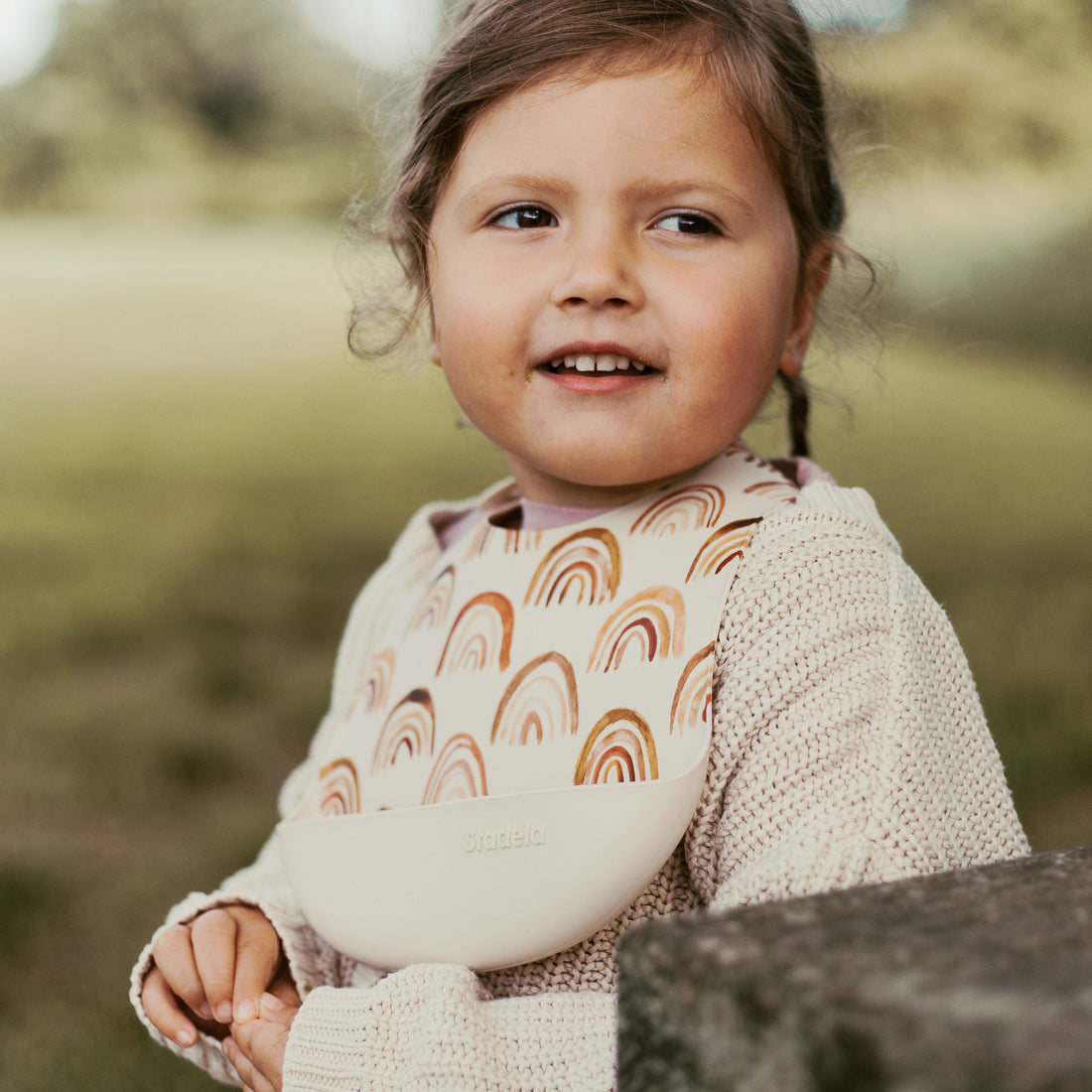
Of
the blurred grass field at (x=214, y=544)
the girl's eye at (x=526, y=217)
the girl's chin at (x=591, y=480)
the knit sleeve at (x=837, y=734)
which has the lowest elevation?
the blurred grass field at (x=214, y=544)

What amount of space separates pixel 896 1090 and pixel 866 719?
59 cm

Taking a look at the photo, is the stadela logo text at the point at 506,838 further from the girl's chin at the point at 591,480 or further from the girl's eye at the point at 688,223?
the girl's eye at the point at 688,223

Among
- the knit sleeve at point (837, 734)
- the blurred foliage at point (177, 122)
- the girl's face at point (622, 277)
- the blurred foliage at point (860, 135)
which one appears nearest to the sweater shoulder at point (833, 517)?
the knit sleeve at point (837, 734)

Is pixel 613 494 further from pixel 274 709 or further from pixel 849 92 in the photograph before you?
pixel 274 709

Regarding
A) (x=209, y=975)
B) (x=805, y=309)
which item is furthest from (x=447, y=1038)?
(x=805, y=309)

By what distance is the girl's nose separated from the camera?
1.37 meters

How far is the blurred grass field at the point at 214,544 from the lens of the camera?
3.01 metres

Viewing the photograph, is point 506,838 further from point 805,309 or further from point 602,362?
point 805,309

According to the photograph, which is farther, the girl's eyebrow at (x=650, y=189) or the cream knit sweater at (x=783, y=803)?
the girl's eyebrow at (x=650, y=189)

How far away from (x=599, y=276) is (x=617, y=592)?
320 millimetres

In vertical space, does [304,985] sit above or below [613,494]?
below

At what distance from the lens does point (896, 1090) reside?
65 cm

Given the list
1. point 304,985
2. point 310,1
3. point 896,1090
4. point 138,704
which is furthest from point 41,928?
point 310,1

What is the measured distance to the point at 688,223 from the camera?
4.66 ft
